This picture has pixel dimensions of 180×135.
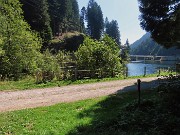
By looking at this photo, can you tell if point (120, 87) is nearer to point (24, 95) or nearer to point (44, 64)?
point (24, 95)

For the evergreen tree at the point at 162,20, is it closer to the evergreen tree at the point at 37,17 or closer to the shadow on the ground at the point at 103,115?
the shadow on the ground at the point at 103,115

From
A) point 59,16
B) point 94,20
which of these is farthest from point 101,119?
point 94,20

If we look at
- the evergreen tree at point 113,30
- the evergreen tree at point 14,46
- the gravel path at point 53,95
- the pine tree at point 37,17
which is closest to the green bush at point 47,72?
the evergreen tree at point 14,46

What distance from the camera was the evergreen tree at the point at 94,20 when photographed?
125438 mm

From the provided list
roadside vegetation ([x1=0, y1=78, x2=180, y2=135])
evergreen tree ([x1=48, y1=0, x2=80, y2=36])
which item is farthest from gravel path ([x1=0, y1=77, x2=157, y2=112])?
evergreen tree ([x1=48, y1=0, x2=80, y2=36])

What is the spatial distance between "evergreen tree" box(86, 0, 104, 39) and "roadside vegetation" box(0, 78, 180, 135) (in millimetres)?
108268

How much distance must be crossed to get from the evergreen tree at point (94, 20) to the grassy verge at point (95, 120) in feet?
356

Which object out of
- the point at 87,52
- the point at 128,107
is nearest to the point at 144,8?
the point at 87,52

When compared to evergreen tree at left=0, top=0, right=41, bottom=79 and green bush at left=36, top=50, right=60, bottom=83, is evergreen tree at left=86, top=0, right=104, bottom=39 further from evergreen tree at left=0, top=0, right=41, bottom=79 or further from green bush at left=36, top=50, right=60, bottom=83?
green bush at left=36, top=50, right=60, bottom=83

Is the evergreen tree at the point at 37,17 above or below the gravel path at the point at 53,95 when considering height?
above

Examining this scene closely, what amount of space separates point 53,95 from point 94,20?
109m

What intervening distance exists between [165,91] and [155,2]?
16.7m

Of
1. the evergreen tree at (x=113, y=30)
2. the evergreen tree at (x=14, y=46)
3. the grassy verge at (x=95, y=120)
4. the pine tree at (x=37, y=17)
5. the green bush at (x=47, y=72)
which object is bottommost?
the grassy verge at (x=95, y=120)

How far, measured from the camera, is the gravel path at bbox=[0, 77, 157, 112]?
1792cm
